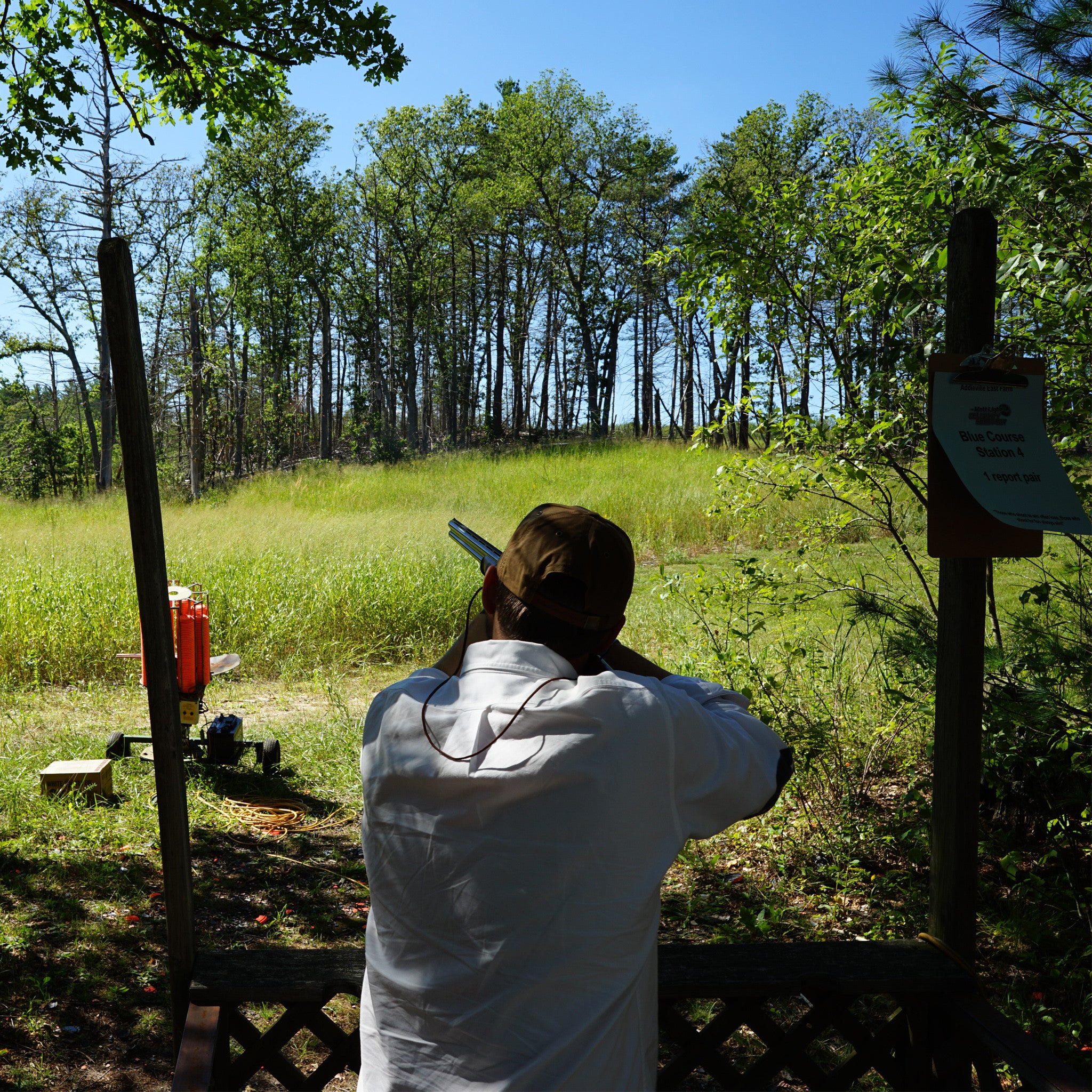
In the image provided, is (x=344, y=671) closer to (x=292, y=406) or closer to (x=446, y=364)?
(x=292, y=406)

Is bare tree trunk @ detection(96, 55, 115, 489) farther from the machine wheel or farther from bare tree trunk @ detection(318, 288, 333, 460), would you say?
the machine wheel

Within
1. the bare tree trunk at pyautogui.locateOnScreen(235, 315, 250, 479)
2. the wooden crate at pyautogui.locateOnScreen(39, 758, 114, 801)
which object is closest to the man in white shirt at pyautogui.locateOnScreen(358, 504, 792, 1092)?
the wooden crate at pyautogui.locateOnScreen(39, 758, 114, 801)

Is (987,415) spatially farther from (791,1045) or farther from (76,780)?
(76,780)

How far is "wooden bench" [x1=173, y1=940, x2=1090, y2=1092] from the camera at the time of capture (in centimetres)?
194

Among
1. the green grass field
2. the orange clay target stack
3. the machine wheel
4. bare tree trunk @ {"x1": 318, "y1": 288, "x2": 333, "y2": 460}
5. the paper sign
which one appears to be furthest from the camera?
bare tree trunk @ {"x1": 318, "y1": 288, "x2": 333, "y2": 460}

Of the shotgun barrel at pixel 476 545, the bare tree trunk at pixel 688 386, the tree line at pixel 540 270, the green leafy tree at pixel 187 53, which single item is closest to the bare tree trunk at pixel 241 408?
the tree line at pixel 540 270

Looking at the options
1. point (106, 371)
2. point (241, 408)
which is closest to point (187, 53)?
point (106, 371)

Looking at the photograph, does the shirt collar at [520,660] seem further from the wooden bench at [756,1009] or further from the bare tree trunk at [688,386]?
the bare tree trunk at [688,386]

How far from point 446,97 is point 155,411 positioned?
1563cm

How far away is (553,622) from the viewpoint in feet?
4.59

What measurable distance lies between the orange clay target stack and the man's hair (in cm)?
399

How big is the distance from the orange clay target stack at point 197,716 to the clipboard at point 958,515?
4.18m

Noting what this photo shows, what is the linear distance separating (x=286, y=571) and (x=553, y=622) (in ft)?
25.2

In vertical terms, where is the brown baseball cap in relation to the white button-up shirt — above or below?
above
